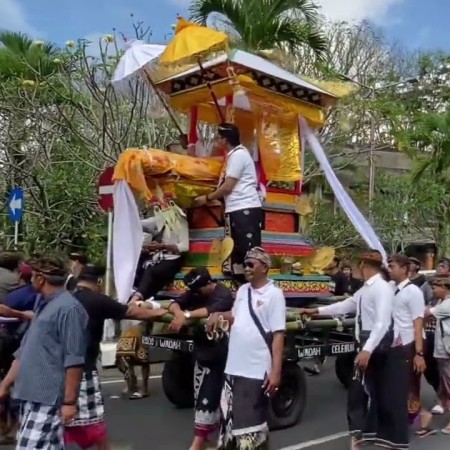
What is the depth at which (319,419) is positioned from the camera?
8383 mm

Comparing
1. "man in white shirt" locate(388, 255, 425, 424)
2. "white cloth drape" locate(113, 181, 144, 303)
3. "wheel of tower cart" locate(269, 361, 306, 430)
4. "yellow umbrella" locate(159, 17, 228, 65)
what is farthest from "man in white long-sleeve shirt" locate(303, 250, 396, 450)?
"yellow umbrella" locate(159, 17, 228, 65)

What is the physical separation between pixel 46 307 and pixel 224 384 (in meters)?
1.81

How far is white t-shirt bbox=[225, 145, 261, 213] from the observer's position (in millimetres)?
7508

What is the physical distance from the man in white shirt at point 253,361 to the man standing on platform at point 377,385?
1.02m

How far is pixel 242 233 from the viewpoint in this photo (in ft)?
24.8

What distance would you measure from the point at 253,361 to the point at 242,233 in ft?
6.76

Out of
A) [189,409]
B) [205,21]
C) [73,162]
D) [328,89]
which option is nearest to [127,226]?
[189,409]

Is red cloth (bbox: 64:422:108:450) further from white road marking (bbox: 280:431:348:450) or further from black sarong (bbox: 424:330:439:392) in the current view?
black sarong (bbox: 424:330:439:392)

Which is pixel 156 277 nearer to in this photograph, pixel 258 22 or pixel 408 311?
pixel 408 311

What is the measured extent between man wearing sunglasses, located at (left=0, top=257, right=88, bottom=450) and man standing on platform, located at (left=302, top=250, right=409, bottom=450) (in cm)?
268

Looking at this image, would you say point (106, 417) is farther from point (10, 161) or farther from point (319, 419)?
point (10, 161)

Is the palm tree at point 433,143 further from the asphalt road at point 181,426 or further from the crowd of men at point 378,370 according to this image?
the crowd of men at point 378,370

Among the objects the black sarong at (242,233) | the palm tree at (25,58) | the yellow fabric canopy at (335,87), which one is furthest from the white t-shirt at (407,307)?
the palm tree at (25,58)

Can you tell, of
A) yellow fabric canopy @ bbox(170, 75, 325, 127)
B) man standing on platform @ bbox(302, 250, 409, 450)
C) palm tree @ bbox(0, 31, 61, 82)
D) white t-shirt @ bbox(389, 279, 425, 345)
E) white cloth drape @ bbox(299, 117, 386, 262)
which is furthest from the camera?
palm tree @ bbox(0, 31, 61, 82)
